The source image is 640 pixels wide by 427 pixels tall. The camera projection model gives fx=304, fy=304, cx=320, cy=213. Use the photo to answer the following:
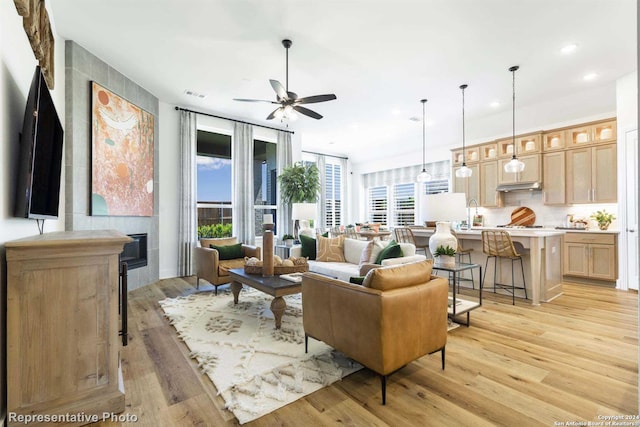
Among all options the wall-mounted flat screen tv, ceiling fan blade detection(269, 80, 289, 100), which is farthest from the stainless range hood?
the wall-mounted flat screen tv

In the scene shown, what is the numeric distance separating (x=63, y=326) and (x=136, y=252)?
3518 mm

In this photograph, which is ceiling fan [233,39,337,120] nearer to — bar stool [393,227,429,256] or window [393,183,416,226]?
bar stool [393,227,429,256]

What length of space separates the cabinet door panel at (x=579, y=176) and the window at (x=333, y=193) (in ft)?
19.0

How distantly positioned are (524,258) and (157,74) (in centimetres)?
583

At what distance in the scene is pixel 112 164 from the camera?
14.1ft

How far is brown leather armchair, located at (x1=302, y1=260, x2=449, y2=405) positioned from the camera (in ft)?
6.15

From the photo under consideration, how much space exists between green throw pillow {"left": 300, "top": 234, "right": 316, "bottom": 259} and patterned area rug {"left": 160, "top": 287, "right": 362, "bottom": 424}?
1291mm

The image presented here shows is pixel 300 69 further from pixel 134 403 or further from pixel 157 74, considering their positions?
pixel 134 403

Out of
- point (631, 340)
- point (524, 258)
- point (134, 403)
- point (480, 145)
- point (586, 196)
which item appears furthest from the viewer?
point (480, 145)

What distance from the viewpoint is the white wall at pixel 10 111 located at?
156cm

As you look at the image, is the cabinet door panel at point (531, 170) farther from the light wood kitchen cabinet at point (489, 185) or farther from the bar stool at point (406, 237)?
the bar stool at point (406, 237)

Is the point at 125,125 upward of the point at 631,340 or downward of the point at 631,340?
upward

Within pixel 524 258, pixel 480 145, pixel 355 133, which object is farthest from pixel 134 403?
pixel 480 145

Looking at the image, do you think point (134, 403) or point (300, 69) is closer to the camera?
point (134, 403)
